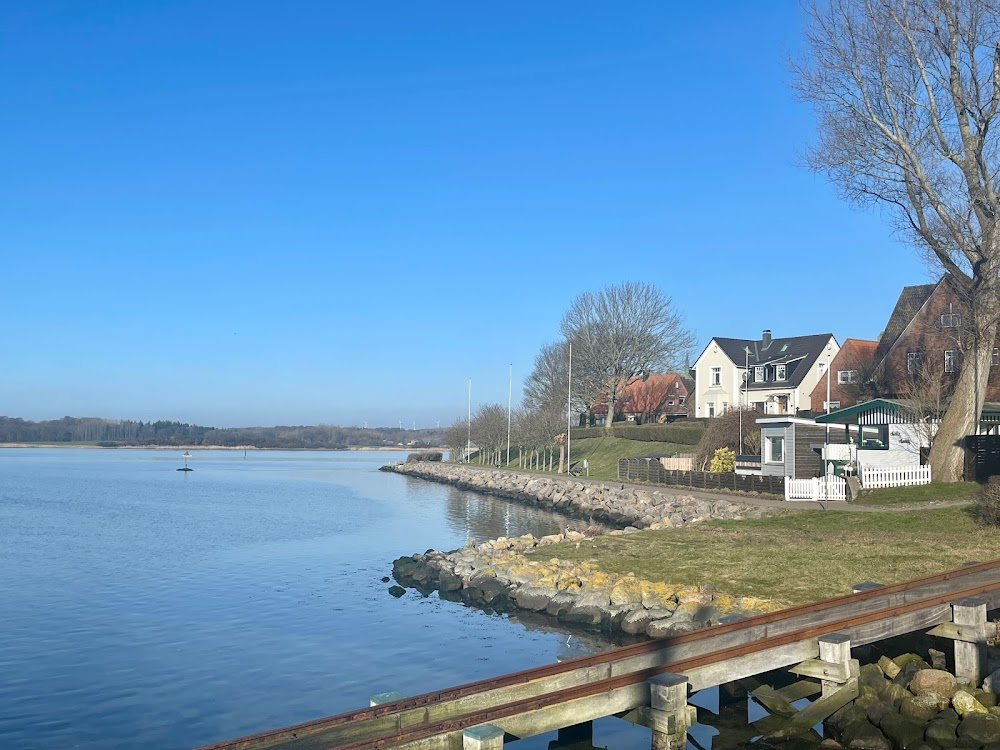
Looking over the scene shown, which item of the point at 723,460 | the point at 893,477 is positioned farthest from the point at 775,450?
the point at 893,477

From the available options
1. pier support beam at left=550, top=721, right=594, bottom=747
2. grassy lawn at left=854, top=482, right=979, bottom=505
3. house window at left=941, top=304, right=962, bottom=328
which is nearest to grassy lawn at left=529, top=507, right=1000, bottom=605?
grassy lawn at left=854, top=482, right=979, bottom=505

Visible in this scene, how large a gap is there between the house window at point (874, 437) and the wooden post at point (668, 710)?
101 feet

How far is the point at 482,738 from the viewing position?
324 inches

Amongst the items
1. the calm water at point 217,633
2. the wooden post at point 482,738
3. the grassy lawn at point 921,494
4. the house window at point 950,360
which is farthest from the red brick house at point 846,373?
the wooden post at point 482,738

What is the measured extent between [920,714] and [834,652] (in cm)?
135

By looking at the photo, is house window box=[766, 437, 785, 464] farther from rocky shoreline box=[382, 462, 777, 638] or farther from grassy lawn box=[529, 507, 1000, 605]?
grassy lawn box=[529, 507, 1000, 605]

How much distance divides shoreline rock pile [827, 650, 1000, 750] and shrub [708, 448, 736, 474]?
35876 millimetres

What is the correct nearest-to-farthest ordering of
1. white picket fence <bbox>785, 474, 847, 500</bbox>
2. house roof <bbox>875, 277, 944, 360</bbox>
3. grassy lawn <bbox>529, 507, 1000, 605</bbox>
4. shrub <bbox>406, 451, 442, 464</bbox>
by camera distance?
grassy lawn <bbox>529, 507, 1000, 605</bbox> → white picket fence <bbox>785, 474, 847, 500</bbox> → house roof <bbox>875, 277, 944, 360</bbox> → shrub <bbox>406, 451, 442, 464</bbox>

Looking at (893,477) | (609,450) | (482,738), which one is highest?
(609,450)

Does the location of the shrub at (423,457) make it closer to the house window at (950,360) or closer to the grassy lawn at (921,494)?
the house window at (950,360)

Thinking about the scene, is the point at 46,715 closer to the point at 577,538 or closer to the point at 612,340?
the point at 577,538

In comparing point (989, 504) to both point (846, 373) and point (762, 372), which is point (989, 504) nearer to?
point (846, 373)

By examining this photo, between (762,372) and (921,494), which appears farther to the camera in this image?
(762,372)

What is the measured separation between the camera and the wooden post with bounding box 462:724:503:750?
27.0 feet
